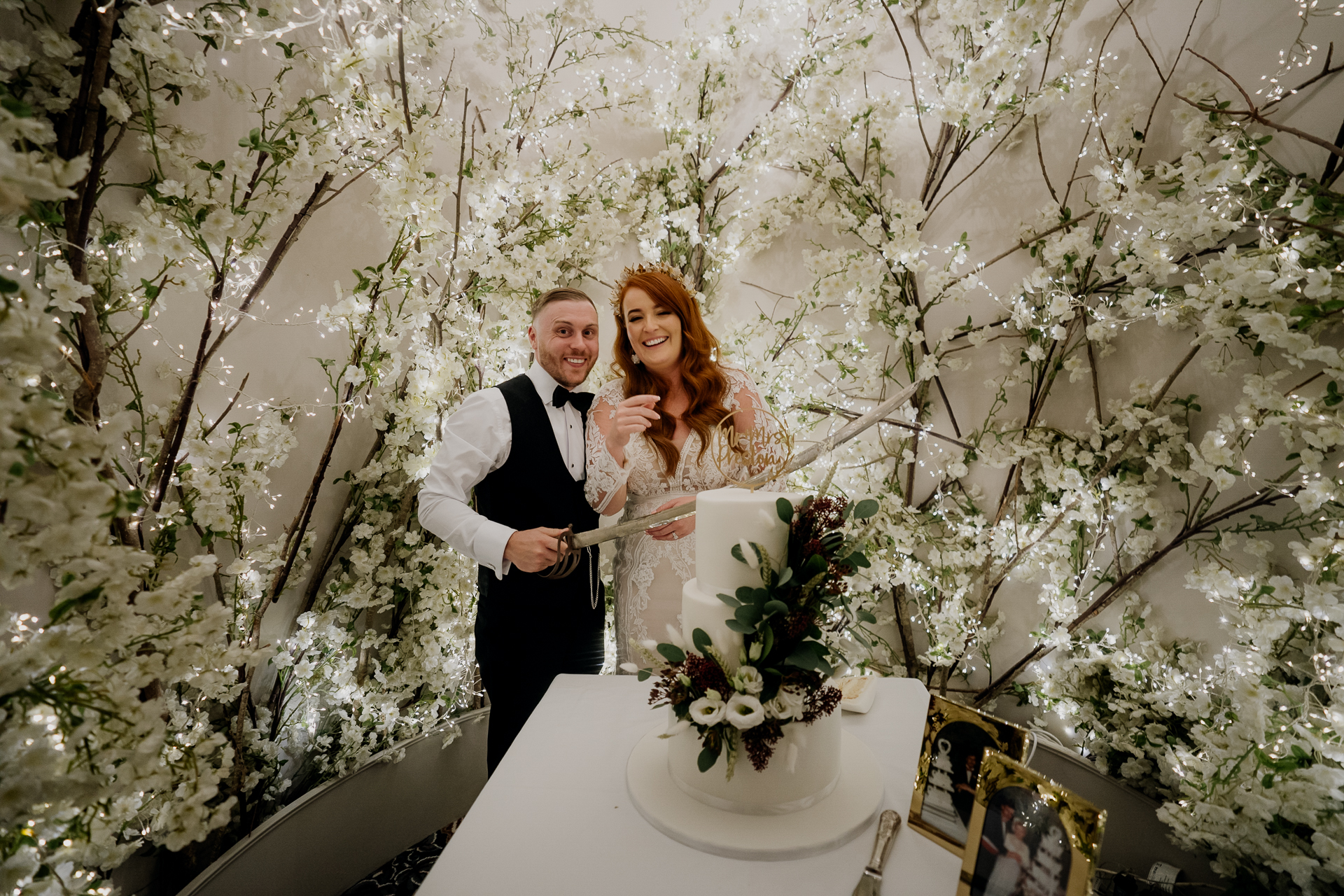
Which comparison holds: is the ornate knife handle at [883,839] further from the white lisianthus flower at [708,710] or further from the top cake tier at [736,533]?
the top cake tier at [736,533]

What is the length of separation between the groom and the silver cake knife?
1261mm

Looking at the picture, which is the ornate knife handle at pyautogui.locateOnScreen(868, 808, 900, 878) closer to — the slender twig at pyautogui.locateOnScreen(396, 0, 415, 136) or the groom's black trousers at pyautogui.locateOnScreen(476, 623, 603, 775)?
the groom's black trousers at pyautogui.locateOnScreen(476, 623, 603, 775)

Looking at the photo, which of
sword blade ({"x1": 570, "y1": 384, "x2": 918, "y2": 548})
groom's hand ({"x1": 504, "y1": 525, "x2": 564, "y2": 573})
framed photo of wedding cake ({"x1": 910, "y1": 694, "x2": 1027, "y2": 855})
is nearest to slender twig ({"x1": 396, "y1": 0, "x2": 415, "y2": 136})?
groom's hand ({"x1": 504, "y1": 525, "x2": 564, "y2": 573})

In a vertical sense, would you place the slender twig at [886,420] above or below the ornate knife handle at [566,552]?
above

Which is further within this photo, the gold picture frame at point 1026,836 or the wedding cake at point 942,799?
the wedding cake at point 942,799

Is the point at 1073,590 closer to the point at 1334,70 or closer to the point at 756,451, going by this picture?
the point at 756,451

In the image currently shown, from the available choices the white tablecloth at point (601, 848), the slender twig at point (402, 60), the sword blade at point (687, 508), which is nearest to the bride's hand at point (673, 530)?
the sword blade at point (687, 508)

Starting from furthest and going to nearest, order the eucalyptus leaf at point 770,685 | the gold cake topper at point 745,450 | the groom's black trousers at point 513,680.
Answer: the groom's black trousers at point 513,680 < the gold cake topper at point 745,450 < the eucalyptus leaf at point 770,685

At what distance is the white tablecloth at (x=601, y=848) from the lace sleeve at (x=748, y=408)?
103 cm

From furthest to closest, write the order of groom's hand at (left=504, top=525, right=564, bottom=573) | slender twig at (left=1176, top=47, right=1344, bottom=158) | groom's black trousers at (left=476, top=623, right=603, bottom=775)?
groom's black trousers at (left=476, top=623, right=603, bottom=775), groom's hand at (left=504, top=525, right=564, bottom=573), slender twig at (left=1176, top=47, right=1344, bottom=158)

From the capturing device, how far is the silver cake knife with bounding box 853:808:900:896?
707 millimetres

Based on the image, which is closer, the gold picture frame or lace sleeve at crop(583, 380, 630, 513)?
the gold picture frame

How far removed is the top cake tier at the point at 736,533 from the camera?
2.80ft

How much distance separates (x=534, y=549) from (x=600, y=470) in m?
0.37
